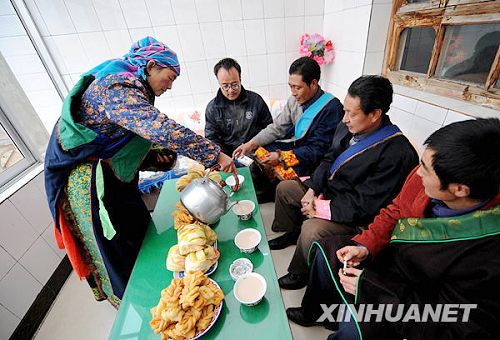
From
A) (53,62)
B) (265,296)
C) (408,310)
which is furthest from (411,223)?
(53,62)

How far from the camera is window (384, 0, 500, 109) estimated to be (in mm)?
1097

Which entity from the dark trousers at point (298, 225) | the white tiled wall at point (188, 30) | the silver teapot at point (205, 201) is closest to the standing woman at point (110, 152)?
the silver teapot at point (205, 201)

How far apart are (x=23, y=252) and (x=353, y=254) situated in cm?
202

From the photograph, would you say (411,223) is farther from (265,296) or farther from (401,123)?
(401,123)

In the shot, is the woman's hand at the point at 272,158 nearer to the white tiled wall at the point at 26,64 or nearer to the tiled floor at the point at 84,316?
the tiled floor at the point at 84,316

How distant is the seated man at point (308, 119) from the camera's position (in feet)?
5.04

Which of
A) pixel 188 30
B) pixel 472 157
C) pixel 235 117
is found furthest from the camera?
pixel 188 30

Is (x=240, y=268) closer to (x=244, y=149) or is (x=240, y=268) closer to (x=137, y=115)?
(x=137, y=115)

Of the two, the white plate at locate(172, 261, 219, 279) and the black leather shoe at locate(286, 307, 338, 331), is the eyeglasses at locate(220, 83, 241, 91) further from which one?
the black leather shoe at locate(286, 307, 338, 331)

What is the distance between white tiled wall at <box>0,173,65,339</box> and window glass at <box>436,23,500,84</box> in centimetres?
284

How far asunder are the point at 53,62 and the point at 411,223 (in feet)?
11.0

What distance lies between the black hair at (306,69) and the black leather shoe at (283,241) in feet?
3.72

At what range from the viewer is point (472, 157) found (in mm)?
626

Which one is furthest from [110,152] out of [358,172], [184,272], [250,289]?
[358,172]
